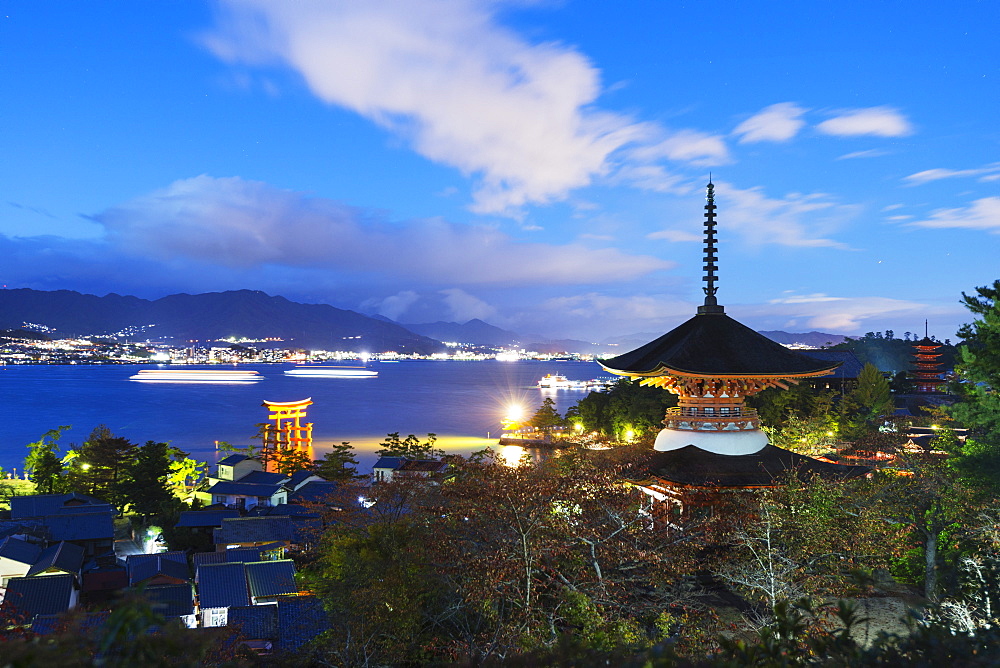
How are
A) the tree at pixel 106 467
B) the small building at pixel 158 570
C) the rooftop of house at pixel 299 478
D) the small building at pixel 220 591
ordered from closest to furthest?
the small building at pixel 220 591 → the small building at pixel 158 570 → the tree at pixel 106 467 → the rooftop of house at pixel 299 478

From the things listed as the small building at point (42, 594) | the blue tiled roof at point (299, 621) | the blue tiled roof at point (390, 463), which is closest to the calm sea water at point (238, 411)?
the blue tiled roof at point (390, 463)

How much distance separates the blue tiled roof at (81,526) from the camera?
2156 cm

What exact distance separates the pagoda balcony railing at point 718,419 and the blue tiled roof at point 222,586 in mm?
12986

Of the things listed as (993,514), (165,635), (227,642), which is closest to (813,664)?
(165,635)

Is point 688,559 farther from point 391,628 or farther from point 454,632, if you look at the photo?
point 391,628

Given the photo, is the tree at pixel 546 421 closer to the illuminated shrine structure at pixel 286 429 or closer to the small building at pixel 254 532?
the illuminated shrine structure at pixel 286 429

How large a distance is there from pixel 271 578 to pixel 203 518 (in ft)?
27.9

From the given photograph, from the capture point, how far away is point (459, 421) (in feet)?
251

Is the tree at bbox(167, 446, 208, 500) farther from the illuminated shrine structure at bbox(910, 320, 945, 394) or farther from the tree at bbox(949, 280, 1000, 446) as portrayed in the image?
the illuminated shrine structure at bbox(910, 320, 945, 394)

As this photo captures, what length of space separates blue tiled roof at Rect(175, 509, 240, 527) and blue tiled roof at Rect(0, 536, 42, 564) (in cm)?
496

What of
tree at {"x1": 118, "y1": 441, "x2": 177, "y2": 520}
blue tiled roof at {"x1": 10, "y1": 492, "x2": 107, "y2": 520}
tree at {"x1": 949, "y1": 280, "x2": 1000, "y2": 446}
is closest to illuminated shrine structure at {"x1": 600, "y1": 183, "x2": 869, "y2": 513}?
tree at {"x1": 949, "y1": 280, "x2": 1000, "y2": 446}

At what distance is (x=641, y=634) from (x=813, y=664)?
3.89 metres

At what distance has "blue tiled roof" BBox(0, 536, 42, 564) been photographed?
58.6 feet

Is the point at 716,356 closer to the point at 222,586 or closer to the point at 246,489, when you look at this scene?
the point at 222,586
